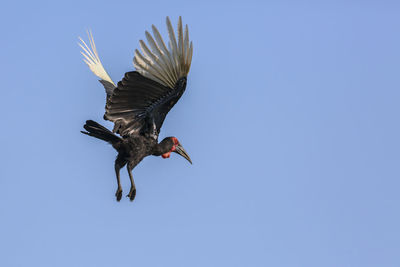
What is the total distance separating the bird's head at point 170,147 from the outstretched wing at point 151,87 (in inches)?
14.0

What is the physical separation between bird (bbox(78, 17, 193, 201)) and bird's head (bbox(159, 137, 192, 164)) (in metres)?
0.02

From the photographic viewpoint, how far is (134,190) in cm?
1122

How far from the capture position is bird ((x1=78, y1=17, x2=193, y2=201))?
10.3 metres

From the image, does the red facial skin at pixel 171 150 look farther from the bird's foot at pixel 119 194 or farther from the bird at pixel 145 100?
the bird's foot at pixel 119 194

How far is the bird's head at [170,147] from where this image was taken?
11.8 m

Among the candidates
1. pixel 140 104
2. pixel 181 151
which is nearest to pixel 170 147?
pixel 181 151

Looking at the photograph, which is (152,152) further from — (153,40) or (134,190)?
(153,40)

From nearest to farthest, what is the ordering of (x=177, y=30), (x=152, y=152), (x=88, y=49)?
(x=177, y=30) < (x=152, y=152) < (x=88, y=49)

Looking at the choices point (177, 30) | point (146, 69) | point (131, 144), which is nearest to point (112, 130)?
point (131, 144)

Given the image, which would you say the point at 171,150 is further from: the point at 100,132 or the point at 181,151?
the point at 100,132

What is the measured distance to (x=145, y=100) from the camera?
1106 cm

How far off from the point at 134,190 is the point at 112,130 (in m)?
1.03

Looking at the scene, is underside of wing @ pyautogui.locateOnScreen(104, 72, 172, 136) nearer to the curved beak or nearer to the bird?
the bird

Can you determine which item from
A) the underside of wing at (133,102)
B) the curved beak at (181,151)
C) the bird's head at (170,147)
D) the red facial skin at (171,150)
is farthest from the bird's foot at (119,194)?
the curved beak at (181,151)
